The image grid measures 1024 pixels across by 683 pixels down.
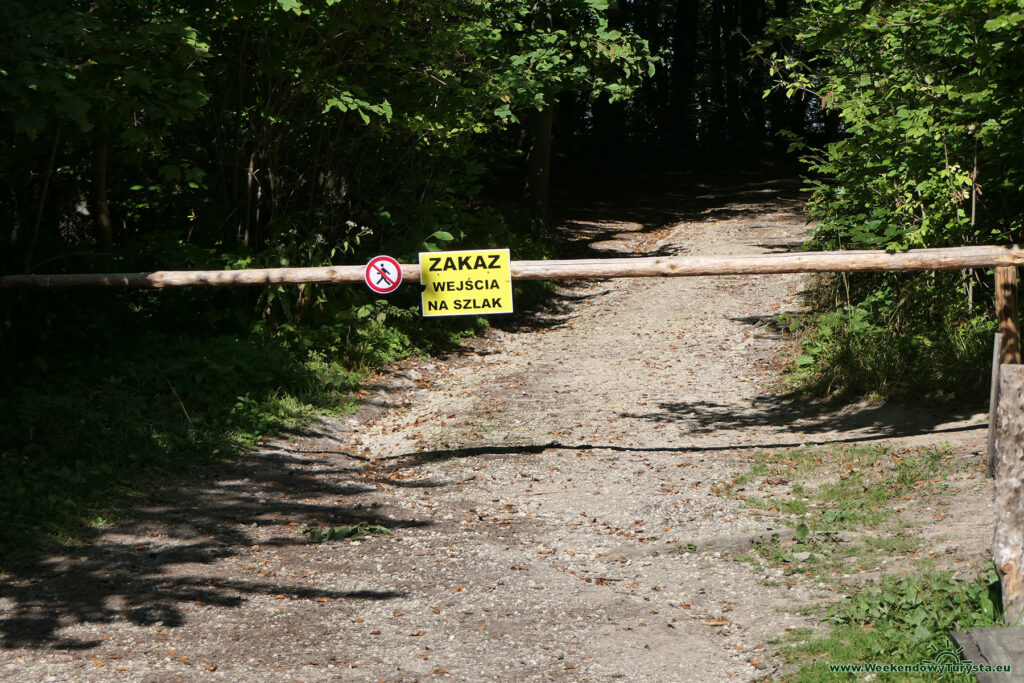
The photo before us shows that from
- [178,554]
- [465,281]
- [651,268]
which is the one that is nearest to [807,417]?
[651,268]

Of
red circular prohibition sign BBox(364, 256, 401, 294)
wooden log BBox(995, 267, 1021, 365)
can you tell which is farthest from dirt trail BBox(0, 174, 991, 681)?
red circular prohibition sign BBox(364, 256, 401, 294)

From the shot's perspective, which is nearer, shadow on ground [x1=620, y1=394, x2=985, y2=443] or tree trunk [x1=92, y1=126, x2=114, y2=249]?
shadow on ground [x1=620, y1=394, x2=985, y2=443]

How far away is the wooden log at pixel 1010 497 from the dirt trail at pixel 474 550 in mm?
1195

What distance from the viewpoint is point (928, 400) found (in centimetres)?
911

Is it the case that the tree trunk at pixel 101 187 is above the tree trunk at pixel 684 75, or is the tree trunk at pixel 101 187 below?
below

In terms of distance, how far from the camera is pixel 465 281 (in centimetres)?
808

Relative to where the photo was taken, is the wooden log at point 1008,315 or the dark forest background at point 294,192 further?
the dark forest background at point 294,192

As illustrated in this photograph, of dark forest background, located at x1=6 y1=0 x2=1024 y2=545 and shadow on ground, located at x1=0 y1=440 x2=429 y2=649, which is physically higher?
dark forest background, located at x1=6 y1=0 x2=1024 y2=545

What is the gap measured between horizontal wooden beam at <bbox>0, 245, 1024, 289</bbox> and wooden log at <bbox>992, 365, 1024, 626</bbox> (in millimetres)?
3251

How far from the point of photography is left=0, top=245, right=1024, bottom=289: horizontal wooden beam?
7.46 meters

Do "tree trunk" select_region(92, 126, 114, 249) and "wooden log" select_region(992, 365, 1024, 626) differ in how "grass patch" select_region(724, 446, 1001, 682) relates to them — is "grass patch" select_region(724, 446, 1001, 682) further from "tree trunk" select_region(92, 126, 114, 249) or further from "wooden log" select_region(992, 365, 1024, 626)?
"tree trunk" select_region(92, 126, 114, 249)

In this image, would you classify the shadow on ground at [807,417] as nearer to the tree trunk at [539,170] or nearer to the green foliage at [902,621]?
the green foliage at [902,621]

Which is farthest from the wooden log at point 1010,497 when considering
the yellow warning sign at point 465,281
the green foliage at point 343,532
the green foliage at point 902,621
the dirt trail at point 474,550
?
the yellow warning sign at point 465,281

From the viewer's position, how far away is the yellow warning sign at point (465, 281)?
26.3ft
